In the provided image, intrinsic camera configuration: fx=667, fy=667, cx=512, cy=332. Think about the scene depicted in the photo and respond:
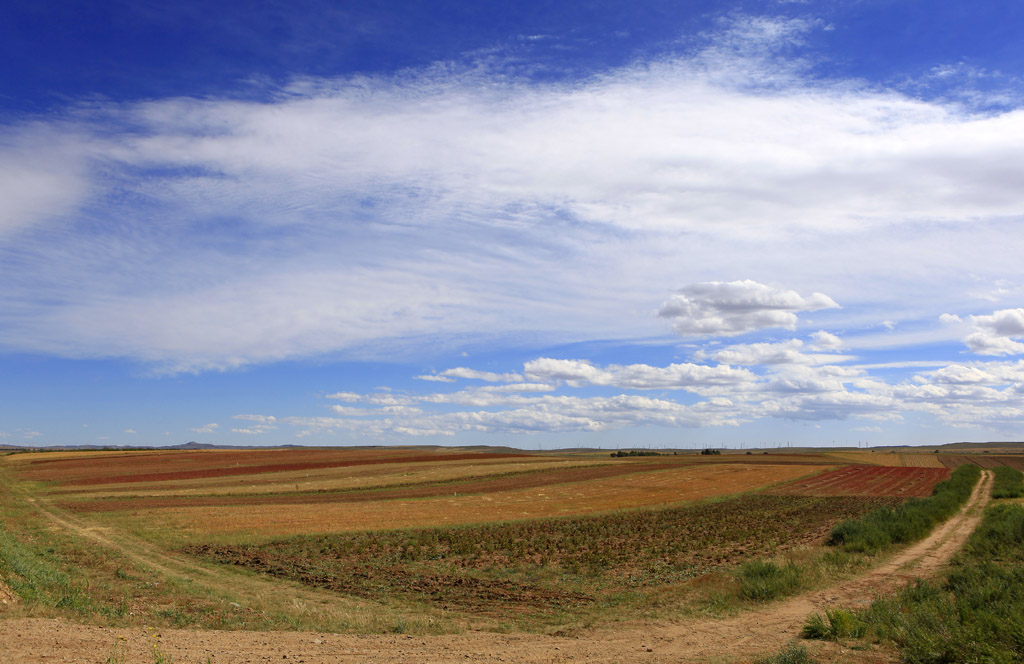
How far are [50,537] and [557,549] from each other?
75.0ft

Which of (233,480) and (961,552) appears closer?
(961,552)

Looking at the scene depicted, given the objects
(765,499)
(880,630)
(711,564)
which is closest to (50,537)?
(711,564)

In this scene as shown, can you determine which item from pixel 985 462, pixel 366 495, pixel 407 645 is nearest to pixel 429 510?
pixel 366 495

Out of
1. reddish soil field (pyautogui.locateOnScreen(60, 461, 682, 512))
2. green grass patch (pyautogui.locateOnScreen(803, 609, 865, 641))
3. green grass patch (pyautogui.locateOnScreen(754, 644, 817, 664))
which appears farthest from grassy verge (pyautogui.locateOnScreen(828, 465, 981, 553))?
reddish soil field (pyautogui.locateOnScreen(60, 461, 682, 512))

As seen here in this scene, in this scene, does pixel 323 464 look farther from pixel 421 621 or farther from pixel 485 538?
pixel 421 621

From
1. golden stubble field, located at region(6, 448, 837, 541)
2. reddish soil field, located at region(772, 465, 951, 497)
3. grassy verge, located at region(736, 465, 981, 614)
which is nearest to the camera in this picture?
grassy verge, located at region(736, 465, 981, 614)

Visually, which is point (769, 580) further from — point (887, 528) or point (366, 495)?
point (366, 495)

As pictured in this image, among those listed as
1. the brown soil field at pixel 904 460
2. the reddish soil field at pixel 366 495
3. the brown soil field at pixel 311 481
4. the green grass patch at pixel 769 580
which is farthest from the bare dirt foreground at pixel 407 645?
the brown soil field at pixel 904 460

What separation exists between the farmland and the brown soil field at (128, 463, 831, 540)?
0.66 ft

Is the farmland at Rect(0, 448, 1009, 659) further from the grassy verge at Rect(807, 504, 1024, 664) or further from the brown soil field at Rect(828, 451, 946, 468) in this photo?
the brown soil field at Rect(828, 451, 946, 468)

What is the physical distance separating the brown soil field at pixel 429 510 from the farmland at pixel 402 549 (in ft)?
0.66

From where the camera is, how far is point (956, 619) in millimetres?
12062

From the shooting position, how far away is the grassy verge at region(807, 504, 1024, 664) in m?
10.1

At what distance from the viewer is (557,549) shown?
92.0ft
